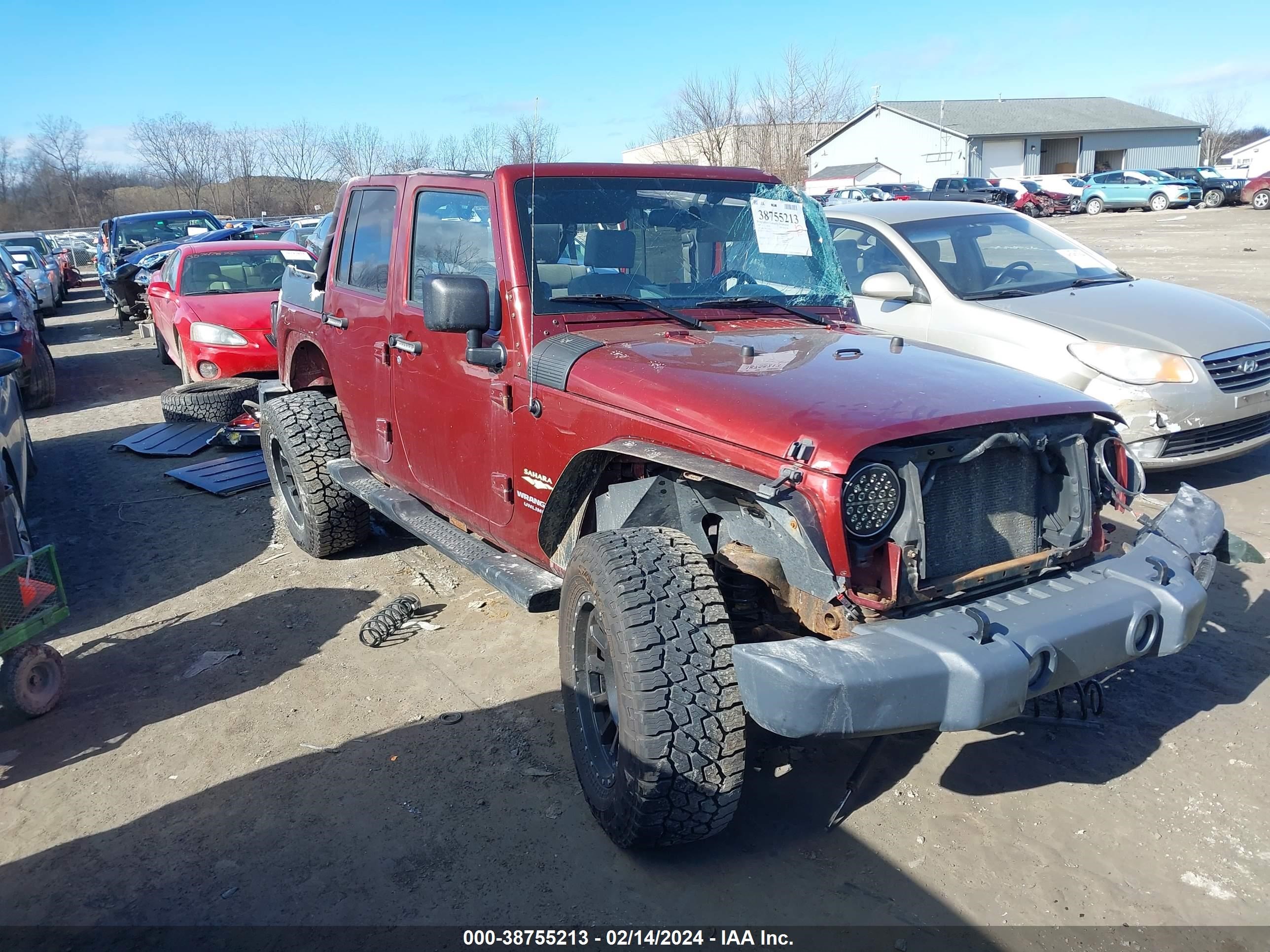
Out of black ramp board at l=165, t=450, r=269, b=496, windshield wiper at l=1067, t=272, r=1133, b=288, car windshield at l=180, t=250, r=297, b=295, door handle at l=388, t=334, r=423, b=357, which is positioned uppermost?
car windshield at l=180, t=250, r=297, b=295

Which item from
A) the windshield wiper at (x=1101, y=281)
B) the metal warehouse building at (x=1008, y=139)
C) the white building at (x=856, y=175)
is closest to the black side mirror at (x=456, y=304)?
the windshield wiper at (x=1101, y=281)

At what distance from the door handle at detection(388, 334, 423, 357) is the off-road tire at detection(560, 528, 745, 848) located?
1729 mm

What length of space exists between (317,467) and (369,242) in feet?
4.30

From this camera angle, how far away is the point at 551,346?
139 inches

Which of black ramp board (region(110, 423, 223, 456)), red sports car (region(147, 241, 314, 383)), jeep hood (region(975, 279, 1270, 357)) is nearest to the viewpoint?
jeep hood (region(975, 279, 1270, 357))

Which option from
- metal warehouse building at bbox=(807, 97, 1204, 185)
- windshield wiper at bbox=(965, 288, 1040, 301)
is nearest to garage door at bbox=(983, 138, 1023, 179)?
metal warehouse building at bbox=(807, 97, 1204, 185)

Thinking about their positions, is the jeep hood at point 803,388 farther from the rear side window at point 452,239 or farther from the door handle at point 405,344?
the door handle at point 405,344

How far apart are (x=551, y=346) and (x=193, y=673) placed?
2.36 m

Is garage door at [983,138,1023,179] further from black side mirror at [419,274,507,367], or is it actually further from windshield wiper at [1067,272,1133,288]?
black side mirror at [419,274,507,367]

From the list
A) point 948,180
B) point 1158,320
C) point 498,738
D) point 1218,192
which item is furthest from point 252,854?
point 1218,192

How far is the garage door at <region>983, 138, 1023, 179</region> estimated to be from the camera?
181 ft

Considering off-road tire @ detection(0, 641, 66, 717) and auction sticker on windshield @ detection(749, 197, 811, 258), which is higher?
auction sticker on windshield @ detection(749, 197, 811, 258)

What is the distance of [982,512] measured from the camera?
292 centimetres

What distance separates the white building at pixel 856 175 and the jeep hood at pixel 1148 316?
49.5 meters
